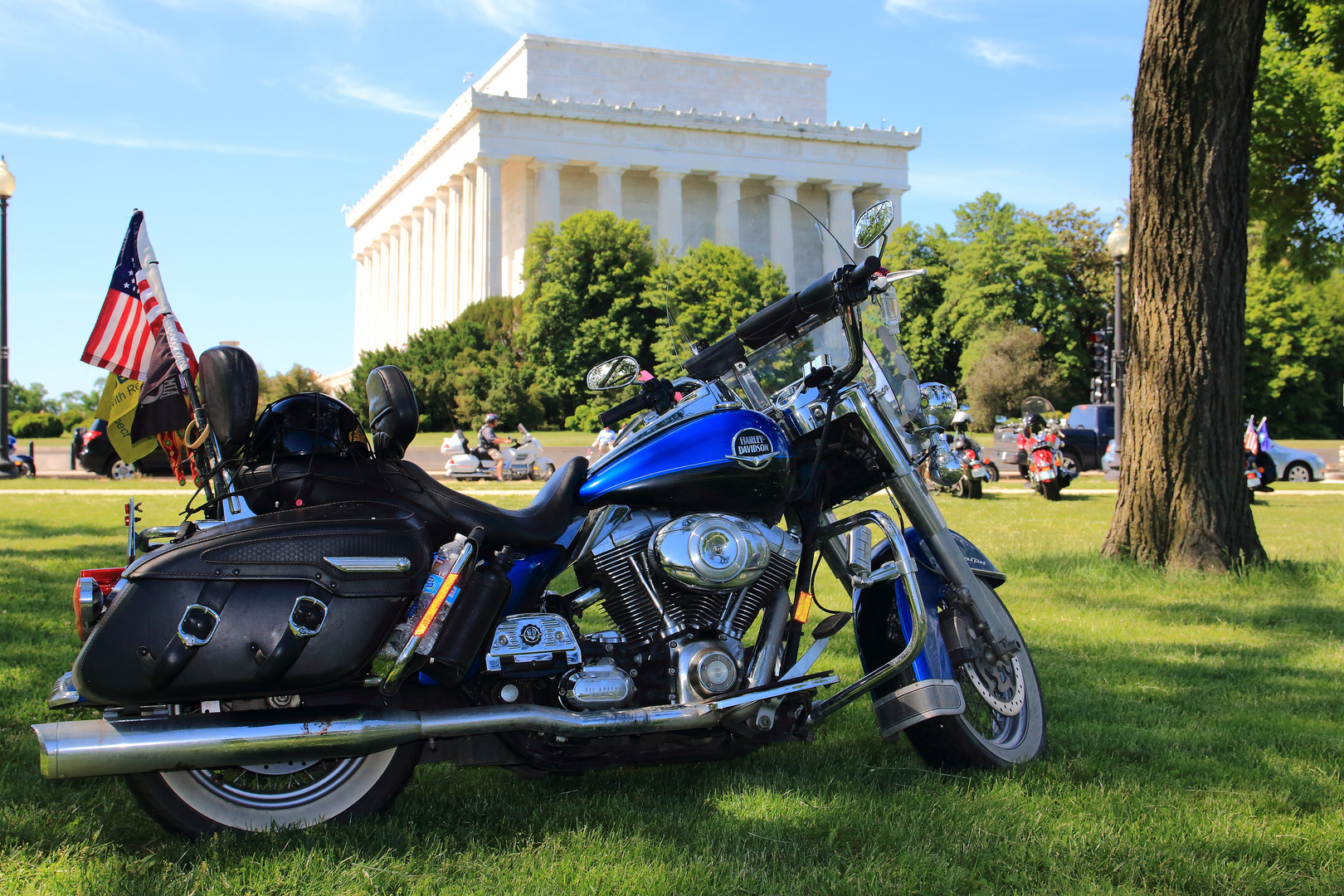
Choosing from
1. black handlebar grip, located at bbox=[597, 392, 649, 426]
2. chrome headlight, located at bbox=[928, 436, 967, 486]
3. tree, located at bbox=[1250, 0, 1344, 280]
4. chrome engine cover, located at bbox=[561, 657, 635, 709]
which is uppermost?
tree, located at bbox=[1250, 0, 1344, 280]

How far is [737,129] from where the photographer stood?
7406 centimetres

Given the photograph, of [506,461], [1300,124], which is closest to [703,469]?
[1300,124]

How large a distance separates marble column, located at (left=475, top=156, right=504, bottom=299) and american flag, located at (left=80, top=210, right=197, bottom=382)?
6609cm

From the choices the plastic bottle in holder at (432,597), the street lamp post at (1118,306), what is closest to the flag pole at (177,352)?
the plastic bottle in holder at (432,597)

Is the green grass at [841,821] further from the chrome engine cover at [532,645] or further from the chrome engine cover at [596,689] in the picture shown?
the chrome engine cover at [532,645]

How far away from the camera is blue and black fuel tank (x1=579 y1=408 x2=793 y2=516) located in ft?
11.4

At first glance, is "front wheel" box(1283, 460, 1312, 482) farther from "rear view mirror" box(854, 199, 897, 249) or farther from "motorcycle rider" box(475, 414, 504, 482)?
"rear view mirror" box(854, 199, 897, 249)

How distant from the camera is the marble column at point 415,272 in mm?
84375

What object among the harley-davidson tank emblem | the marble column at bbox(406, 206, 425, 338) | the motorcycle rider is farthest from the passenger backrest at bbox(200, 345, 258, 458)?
the marble column at bbox(406, 206, 425, 338)

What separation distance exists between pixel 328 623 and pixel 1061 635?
476 cm

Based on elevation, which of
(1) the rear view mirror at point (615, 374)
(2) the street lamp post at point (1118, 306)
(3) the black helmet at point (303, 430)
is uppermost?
(2) the street lamp post at point (1118, 306)

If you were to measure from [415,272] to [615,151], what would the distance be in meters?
21.4

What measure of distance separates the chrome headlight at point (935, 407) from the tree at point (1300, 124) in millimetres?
18243

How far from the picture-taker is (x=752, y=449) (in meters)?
3.50
